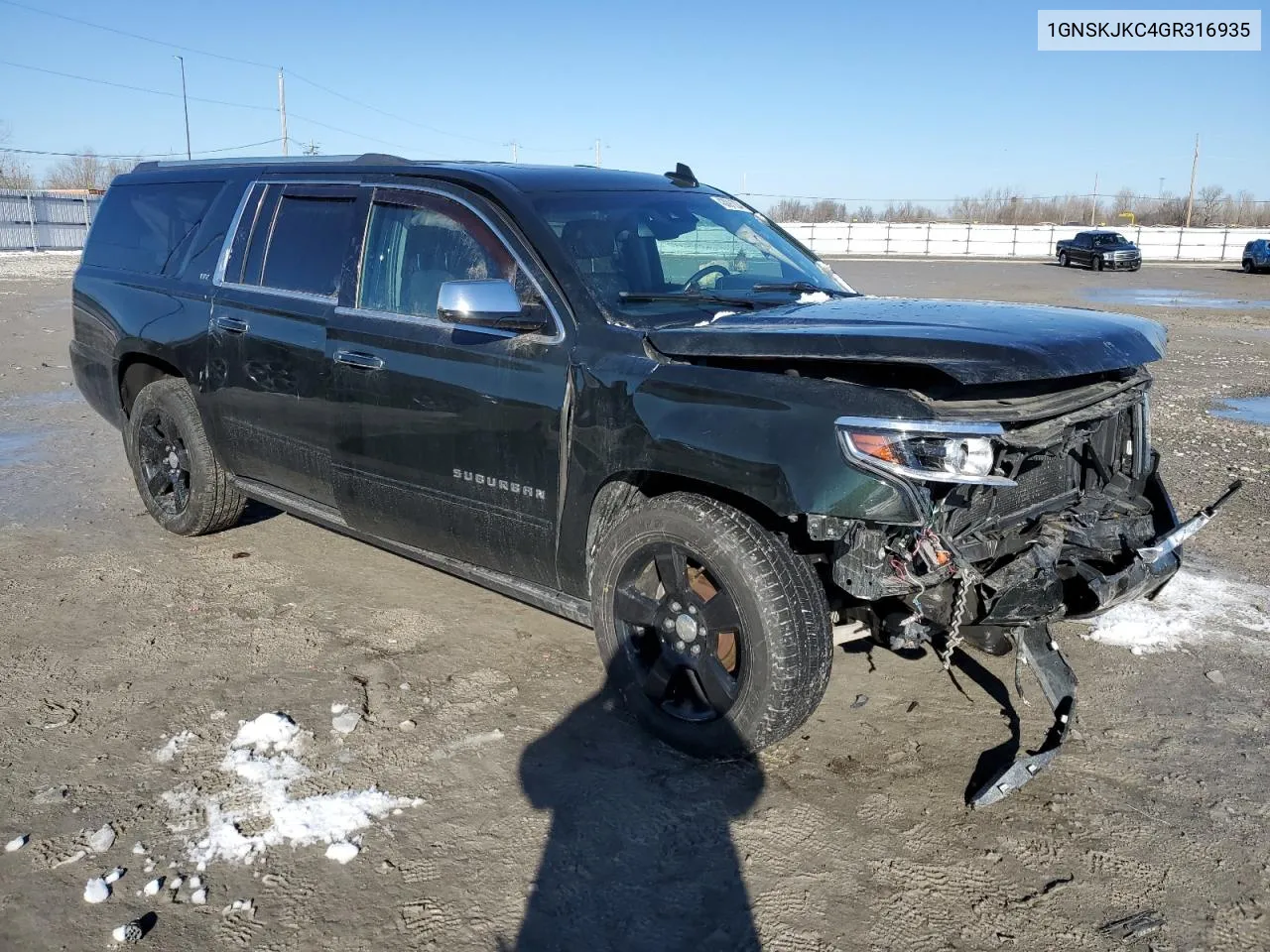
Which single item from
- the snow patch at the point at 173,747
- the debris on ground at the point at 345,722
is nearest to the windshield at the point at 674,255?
the debris on ground at the point at 345,722

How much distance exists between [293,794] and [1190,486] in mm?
6004

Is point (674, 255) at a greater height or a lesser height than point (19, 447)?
greater

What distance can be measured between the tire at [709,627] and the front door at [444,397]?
0.42m

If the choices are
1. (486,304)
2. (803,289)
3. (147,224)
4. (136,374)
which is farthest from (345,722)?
(147,224)

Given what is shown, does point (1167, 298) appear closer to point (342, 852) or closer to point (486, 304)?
point (486, 304)

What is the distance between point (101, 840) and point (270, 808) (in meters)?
0.47

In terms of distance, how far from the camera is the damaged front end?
305 cm

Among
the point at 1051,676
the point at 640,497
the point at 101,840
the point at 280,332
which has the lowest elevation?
the point at 101,840

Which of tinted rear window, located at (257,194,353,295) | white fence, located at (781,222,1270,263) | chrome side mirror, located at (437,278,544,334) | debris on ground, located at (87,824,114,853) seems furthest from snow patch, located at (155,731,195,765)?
white fence, located at (781,222,1270,263)

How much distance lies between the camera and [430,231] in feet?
14.1

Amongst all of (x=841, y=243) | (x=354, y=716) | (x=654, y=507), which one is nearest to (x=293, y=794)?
(x=354, y=716)

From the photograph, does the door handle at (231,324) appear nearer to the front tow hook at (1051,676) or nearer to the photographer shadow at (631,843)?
the photographer shadow at (631,843)

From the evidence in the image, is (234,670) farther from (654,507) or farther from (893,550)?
(893,550)

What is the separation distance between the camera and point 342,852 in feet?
10.1
